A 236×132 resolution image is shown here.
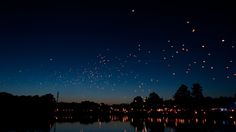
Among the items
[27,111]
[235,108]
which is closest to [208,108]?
[235,108]

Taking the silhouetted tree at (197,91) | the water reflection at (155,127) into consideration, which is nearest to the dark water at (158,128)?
the water reflection at (155,127)

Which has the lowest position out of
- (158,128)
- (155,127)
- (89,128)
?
(89,128)

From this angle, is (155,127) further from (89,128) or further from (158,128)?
(89,128)

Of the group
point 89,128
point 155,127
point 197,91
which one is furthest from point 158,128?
point 197,91

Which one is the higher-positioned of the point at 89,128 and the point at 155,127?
the point at 155,127

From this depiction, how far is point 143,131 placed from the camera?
168 feet

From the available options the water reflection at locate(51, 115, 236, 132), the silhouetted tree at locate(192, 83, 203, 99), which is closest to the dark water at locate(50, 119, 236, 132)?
the water reflection at locate(51, 115, 236, 132)

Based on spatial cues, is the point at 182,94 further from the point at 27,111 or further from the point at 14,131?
the point at 14,131

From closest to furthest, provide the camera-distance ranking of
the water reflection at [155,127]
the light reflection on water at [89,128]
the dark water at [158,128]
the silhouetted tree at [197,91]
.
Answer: the dark water at [158,128], the water reflection at [155,127], the light reflection on water at [89,128], the silhouetted tree at [197,91]

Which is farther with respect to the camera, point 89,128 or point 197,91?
point 197,91

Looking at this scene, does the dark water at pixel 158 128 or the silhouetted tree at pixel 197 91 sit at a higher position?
the silhouetted tree at pixel 197 91

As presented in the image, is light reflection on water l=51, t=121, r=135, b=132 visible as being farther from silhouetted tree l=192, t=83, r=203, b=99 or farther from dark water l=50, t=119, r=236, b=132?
silhouetted tree l=192, t=83, r=203, b=99

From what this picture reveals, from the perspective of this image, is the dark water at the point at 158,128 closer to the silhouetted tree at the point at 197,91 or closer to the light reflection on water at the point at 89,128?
the light reflection on water at the point at 89,128

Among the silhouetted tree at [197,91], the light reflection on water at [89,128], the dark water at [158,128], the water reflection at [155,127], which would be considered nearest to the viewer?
the dark water at [158,128]
